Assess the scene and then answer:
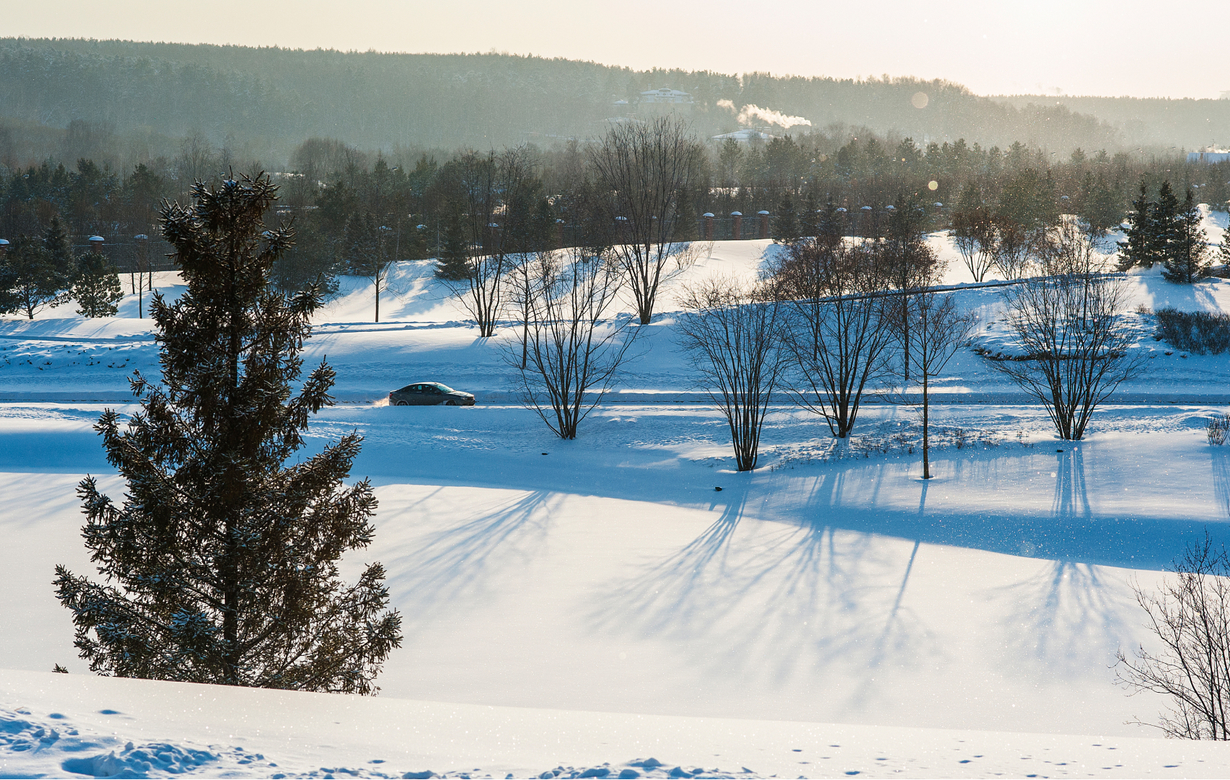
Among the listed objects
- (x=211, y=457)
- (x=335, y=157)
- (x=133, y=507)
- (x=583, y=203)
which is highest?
(x=335, y=157)

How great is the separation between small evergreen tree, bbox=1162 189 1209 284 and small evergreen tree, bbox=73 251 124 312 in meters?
62.2

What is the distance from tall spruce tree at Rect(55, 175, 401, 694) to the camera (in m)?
8.35

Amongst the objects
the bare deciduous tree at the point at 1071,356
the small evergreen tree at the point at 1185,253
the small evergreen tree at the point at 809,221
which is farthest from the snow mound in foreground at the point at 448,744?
the small evergreen tree at the point at 809,221

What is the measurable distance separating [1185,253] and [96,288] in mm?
64634

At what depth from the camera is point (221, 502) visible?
8492mm

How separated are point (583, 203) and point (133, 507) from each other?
6271 cm

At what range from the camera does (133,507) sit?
29.4 feet

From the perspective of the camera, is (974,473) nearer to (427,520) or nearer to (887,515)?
(887,515)

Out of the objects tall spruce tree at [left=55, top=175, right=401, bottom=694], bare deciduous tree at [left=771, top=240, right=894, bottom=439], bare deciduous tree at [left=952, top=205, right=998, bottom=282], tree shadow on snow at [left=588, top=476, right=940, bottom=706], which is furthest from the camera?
bare deciduous tree at [left=952, top=205, right=998, bottom=282]

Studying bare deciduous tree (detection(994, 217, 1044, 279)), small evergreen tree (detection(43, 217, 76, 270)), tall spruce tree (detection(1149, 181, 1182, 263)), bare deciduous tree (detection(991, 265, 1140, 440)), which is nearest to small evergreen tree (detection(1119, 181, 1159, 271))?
tall spruce tree (detection(1149, 181, 1182, 263))

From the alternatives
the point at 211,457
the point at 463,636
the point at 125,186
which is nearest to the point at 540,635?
the point at 463,636

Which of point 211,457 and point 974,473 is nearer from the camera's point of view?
point 211,457

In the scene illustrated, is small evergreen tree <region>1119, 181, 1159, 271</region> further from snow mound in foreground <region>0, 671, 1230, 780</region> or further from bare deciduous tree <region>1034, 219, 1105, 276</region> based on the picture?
snow mound in foreground <region>0, 671, 1230, 780</region>

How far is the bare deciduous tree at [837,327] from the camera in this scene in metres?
25.0
